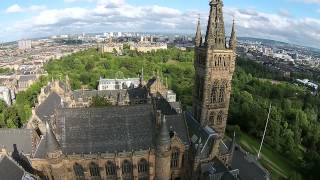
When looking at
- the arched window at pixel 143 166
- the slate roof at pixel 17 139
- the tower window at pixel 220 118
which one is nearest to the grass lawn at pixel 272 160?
the tower window at pixel 220 118

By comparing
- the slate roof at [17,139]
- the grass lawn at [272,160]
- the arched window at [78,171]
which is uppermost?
the slate roof at [17,139]

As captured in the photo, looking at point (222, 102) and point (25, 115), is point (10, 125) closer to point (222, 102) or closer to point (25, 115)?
point (25, 115)

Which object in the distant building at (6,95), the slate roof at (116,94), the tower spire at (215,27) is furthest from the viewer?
the distant building at (6,95)

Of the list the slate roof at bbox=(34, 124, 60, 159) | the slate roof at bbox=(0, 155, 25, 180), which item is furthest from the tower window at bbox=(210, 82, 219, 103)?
the slate roof at bbox=(0, 155, 25, 180)

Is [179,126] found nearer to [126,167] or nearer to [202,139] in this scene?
[202,139]

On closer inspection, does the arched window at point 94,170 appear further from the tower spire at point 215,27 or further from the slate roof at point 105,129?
the tower spire at point 215,27

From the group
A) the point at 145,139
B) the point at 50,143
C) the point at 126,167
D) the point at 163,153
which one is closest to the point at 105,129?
the point at 145,139

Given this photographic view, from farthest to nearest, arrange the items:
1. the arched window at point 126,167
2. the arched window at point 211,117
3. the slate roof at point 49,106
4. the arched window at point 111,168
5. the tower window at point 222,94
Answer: the slate roof at point 49,106 → the arched window at point 211,117 → the tower window at point 222,94 → the arched window at point 126,167 → the arched window at point 111,168
